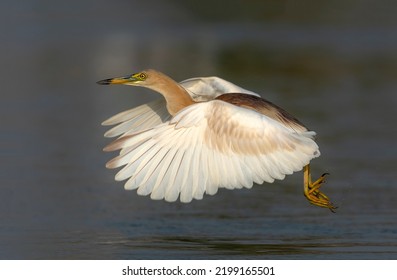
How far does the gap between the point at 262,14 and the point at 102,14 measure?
354 cm

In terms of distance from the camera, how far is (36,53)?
64.1ft

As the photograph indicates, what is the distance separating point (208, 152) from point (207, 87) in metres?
1.49

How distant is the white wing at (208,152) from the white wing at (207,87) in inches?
46.5

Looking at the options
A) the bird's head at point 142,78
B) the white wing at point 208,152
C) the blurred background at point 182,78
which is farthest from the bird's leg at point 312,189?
the bird's head at point 142,78

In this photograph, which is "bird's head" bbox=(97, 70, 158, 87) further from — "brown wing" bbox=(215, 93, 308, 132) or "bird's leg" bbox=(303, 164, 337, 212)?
"bird's leg" bbox=(303, 164, 337, 212)

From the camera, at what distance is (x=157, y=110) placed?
9.88 meters

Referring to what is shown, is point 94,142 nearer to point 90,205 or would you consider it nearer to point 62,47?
point 90,205

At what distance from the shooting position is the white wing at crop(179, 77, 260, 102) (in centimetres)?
983

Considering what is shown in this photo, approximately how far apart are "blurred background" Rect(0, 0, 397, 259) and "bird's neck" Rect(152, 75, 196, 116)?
1.09 meters

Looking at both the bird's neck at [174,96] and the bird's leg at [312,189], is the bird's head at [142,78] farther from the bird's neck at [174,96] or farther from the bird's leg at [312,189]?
the bird's leg at [312,189]

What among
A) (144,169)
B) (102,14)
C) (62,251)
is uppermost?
(102,14)

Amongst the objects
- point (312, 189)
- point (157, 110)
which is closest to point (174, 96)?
point (157, 110)

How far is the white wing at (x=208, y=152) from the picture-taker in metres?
8.23

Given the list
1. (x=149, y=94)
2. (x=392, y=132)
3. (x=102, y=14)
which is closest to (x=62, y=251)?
(x=392, y=132)
